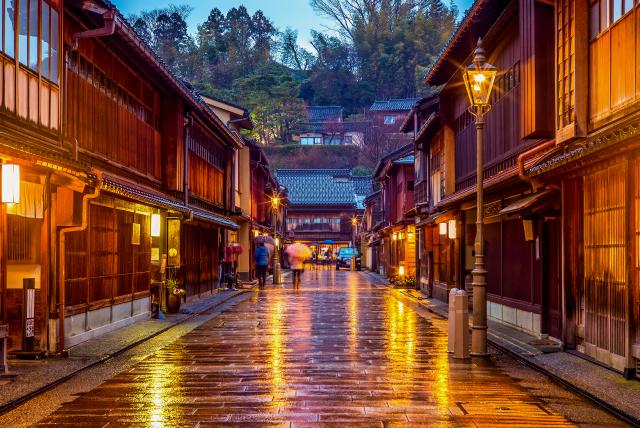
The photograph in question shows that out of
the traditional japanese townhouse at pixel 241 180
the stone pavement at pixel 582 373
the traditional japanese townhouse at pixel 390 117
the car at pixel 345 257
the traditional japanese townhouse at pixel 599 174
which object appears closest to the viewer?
the stone pavement at pixel 582 373

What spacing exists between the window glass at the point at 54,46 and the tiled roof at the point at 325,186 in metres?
84.9

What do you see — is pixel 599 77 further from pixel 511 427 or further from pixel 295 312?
pixel 295 312

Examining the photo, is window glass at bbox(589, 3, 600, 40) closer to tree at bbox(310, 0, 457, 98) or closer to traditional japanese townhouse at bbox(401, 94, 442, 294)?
traditional japanese townhouse at bbox(401, 94, 442, 294)

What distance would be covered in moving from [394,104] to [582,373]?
9363 cm

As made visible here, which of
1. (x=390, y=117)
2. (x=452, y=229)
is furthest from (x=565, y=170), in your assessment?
(x=390, y=117)

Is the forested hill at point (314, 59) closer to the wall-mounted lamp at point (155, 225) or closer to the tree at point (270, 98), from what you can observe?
the tree at point (270, 98)

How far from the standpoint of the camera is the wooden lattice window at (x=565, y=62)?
15648 mm

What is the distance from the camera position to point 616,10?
1377 cm

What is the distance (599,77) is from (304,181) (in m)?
90.9

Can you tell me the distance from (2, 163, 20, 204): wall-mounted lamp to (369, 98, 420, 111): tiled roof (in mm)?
92590

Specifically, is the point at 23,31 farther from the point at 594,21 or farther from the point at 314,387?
the point at 594,21

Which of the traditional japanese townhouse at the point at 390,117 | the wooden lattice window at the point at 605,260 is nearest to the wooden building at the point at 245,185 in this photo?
the wooden lattice window at the point at 605,260

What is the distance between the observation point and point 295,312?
90.4 ft

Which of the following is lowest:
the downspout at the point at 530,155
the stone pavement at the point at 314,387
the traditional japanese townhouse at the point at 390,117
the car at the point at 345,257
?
the stone pavement at the point at 314,387
